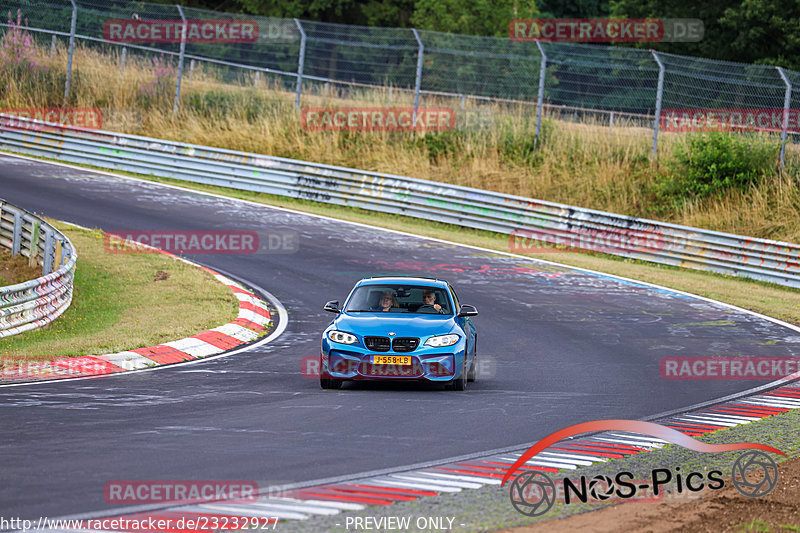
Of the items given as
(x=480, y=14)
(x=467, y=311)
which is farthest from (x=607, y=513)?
(x=480, y=14)

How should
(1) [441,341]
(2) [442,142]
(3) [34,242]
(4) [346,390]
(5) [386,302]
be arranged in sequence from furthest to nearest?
(2) [442,142]
(3) [34,242]
(5) [386,302]
(4) [346,390]
(1) [441,341]

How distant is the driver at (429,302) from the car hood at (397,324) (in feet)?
1.32

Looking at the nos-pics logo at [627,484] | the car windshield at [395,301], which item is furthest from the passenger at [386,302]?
the nos-pics logo at [627,484]

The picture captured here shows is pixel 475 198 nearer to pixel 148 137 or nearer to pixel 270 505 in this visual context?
pixel 148 137

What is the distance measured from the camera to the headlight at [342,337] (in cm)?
1157

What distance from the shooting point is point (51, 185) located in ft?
87.3

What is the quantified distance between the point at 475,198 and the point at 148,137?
439 inches

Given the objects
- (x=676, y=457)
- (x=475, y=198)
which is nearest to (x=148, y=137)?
(x=475, y=198)

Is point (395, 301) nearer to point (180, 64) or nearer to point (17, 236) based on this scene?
point (17, 236)

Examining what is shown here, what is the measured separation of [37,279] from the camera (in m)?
14.3

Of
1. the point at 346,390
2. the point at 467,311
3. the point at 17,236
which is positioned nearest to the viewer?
the point at 346,390

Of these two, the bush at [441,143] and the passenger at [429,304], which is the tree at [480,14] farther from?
the passenger at [429,304]

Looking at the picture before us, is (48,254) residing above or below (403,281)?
below

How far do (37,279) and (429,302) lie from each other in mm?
5696
